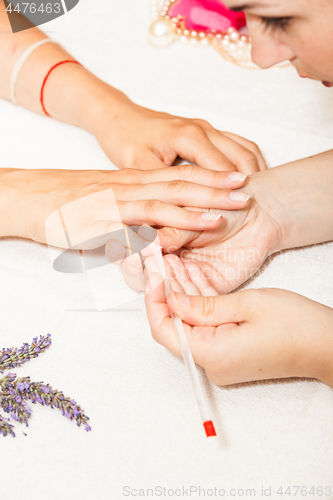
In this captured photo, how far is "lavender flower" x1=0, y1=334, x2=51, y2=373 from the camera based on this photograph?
0.61 metres

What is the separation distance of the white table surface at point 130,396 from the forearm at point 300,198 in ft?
0.10

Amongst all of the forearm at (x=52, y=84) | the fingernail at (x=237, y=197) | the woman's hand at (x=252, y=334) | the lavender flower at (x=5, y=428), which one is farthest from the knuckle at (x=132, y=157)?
the lavender flower at (x=5, y=428)

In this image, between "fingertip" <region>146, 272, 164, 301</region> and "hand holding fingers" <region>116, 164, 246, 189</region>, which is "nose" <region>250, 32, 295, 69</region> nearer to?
"hand holding fingers" <region>116, 164, 246, 189</region>

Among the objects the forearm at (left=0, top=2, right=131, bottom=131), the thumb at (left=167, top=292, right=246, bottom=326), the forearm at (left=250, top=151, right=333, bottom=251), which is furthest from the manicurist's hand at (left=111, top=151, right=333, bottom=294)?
the forearm at (left=0, top=2, right=131, bottom=131)

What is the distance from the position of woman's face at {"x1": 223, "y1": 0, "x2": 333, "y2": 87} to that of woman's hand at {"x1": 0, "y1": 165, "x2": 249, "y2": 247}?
→ 185 millimetres

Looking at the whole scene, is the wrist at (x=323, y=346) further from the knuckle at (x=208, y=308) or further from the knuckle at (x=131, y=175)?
the knuckle at (x=131, y=175)

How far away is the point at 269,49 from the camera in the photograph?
0.59 meters

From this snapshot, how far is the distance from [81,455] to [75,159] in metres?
0.54

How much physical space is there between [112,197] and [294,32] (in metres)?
0.34

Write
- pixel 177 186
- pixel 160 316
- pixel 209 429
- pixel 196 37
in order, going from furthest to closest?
1. pixel 196 37
2. pixel 177 186
3. pixel 160 316
4. pixel 209 429

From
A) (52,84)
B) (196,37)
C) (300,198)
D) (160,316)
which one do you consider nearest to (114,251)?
(160,316)

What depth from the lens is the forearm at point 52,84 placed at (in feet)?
2.93

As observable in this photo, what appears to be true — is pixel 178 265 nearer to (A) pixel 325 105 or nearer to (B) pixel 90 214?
(B) pixel 90 214

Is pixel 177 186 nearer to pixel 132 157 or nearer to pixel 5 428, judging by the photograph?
pixel 132 157
